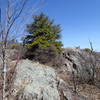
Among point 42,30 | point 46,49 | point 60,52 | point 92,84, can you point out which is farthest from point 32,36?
point 92,84

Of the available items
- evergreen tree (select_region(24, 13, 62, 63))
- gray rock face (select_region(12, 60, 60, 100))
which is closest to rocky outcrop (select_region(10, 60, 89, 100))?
gray rock face (select_region(12, 60, 60, 100))

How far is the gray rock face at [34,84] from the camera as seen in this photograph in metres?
5.18

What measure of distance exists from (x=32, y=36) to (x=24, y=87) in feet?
23.7

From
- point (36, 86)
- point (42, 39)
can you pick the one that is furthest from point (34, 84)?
point (42, 39)

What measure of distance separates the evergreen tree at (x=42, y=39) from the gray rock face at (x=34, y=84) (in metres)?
4.16

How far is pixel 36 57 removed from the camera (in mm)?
10844

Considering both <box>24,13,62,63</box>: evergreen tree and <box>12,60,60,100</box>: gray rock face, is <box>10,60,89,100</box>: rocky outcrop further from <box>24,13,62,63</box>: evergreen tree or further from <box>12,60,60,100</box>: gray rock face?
<box>24,13,62,63</box>: evergreen tree

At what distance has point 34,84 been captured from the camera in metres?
5.73

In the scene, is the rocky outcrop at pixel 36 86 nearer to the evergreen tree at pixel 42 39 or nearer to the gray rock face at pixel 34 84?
the gray rock face at pixel 34 84

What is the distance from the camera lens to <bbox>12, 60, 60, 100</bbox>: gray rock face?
518cm

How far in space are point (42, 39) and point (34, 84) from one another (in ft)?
21.1

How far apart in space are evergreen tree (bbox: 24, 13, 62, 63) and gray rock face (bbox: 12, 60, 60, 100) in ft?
13.7

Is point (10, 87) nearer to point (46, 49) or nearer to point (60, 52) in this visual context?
point (46, 49)

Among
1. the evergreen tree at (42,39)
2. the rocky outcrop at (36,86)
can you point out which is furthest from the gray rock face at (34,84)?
the evergreen tree at (42,39)
